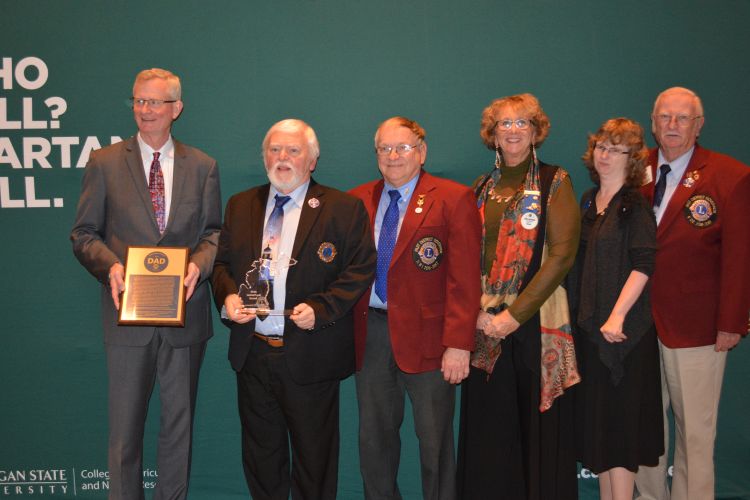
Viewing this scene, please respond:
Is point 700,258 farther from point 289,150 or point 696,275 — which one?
point 289,150

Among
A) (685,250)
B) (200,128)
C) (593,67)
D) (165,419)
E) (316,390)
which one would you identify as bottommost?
(165,419)

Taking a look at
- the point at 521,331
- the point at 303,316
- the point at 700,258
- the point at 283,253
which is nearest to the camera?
the point at 303,316

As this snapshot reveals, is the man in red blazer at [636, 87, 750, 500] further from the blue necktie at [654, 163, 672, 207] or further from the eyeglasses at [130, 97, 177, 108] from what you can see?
the eyeglasses at [130, 97, 177, 108]

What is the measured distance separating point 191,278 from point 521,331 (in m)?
1.49

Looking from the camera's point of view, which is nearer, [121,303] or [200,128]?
[121,303]

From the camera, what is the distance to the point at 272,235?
2.70m

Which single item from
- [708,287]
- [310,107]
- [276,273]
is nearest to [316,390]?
[276,273]

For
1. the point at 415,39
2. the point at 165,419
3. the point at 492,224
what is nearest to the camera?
the point at 492,224

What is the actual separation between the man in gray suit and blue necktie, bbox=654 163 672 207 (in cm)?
213

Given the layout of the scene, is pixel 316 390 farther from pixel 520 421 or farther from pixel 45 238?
pixel 45 238

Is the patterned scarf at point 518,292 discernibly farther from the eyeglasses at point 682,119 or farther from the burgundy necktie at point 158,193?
the burgundy necktie at point 158,193

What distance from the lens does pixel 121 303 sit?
8.82 feet

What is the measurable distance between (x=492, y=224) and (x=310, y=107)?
1.32 meters

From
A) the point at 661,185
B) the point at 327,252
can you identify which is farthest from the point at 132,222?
the point at 661,185
